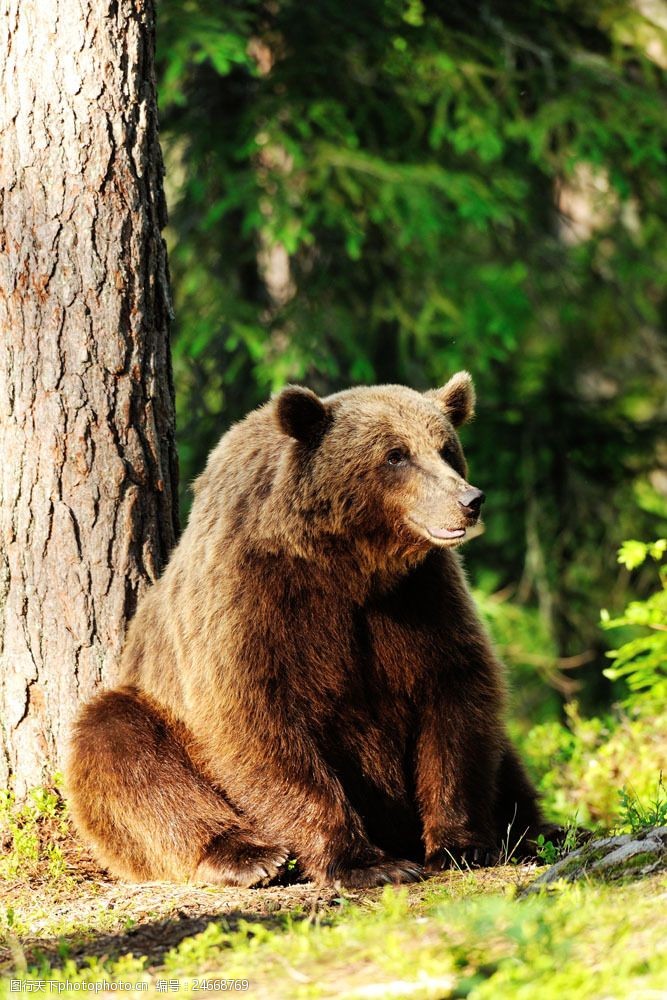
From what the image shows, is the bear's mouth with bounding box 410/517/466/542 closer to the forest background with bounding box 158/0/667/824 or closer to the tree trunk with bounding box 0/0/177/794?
the tree trunk with bounding box 0/0/177/794

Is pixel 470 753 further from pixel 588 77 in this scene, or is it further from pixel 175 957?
pixel 588 77

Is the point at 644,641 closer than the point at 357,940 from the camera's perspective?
No

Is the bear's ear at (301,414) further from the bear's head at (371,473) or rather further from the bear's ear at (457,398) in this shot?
the bear's ear at (457,398)

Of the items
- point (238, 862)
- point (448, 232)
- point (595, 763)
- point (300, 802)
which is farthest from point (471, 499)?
point (448, 232)

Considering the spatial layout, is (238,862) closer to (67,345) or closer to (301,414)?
(301,414)

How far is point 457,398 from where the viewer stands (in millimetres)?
5457

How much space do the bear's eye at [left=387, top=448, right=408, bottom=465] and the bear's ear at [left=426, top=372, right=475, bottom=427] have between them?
494 millimetres

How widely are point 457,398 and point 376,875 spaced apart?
2.19 metres

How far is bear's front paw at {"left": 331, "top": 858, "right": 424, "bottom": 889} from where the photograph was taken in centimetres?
453

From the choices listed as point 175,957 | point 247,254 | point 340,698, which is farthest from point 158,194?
point 247,254

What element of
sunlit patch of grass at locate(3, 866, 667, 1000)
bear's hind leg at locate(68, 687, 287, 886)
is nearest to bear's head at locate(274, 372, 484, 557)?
bear's hind leg at locate(68, 687, 287, 886)

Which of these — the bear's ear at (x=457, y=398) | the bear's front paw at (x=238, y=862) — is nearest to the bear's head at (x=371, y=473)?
the bear's ear at (x=457, y=398)

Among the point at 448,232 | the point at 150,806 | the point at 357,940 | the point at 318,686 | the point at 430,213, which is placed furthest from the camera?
the point at 448,232

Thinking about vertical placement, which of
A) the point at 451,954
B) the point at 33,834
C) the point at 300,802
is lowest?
the point at 33,834
